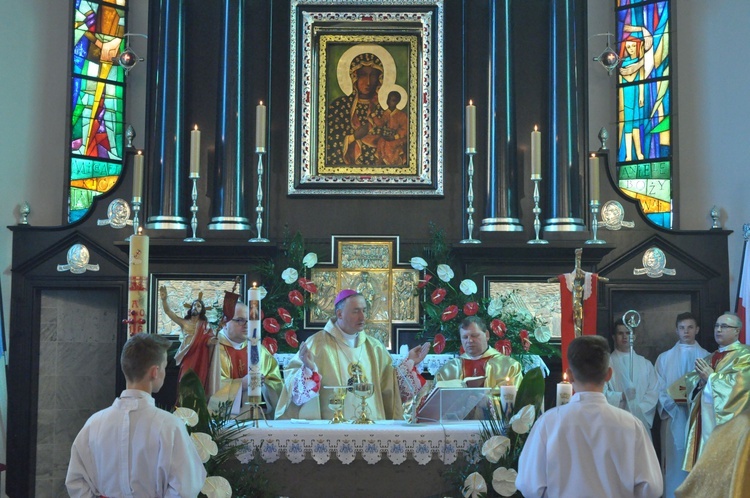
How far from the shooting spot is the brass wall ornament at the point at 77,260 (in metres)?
10.6

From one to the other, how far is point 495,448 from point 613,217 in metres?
4.98

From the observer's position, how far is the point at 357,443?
6.60 metres

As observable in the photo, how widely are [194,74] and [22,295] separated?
2.89 meters

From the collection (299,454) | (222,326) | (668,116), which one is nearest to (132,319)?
(299,454)

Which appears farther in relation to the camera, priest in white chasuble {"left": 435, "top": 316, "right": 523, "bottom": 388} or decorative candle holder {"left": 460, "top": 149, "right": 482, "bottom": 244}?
decorative candle holder {"left": 460, "top": 149, "right": 482, "bottom": 244}

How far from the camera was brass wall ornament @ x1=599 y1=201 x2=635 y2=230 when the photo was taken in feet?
34.9

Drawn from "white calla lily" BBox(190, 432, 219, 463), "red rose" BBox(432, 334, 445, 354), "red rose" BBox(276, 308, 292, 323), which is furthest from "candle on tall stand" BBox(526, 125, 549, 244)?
"white calla lily" BBox(190, 432, 219, 463)

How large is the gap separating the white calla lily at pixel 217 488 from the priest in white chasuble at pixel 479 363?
102 inches

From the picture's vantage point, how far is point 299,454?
6.59 metres

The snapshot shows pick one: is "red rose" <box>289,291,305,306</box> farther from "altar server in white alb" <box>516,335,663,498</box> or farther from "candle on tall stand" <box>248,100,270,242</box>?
"altar server in white alb" <box>516,335,663,498</box>

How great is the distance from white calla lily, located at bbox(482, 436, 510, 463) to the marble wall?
19.0 ft

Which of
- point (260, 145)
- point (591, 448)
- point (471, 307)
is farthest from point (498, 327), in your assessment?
point (591, 448)

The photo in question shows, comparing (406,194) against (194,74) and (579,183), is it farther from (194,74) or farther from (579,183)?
(194,74)

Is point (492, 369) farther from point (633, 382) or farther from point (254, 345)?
point (633, 382)
